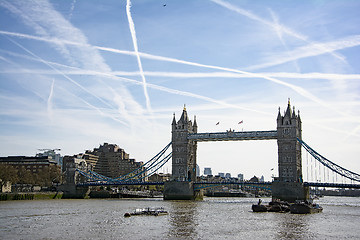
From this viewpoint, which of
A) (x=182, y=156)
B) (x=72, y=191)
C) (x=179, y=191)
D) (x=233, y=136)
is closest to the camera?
(x=233, y=136)

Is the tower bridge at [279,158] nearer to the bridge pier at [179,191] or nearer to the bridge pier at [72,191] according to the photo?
the bridge pier at [179,191]

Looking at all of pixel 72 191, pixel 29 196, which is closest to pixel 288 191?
pixel 29 196

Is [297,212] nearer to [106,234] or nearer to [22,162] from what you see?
[106,234]

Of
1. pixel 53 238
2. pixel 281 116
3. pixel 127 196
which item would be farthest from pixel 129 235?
pixel 127 196

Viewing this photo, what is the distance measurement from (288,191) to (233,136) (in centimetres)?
1934

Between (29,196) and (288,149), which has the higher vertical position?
(288,149)

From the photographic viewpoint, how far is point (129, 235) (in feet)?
125

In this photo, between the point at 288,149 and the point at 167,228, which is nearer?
the point at 167,228

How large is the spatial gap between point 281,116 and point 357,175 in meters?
20.8

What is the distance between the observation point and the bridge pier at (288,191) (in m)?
94.1

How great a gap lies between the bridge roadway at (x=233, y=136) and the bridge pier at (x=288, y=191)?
12269 mm

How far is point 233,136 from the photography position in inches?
4198

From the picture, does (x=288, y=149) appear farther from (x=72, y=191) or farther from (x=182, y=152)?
(x=72, y=191)

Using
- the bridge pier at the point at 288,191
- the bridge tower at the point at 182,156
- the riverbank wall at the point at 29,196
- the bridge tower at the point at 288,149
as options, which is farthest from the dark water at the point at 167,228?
the bridge tower at the point at 182,156
